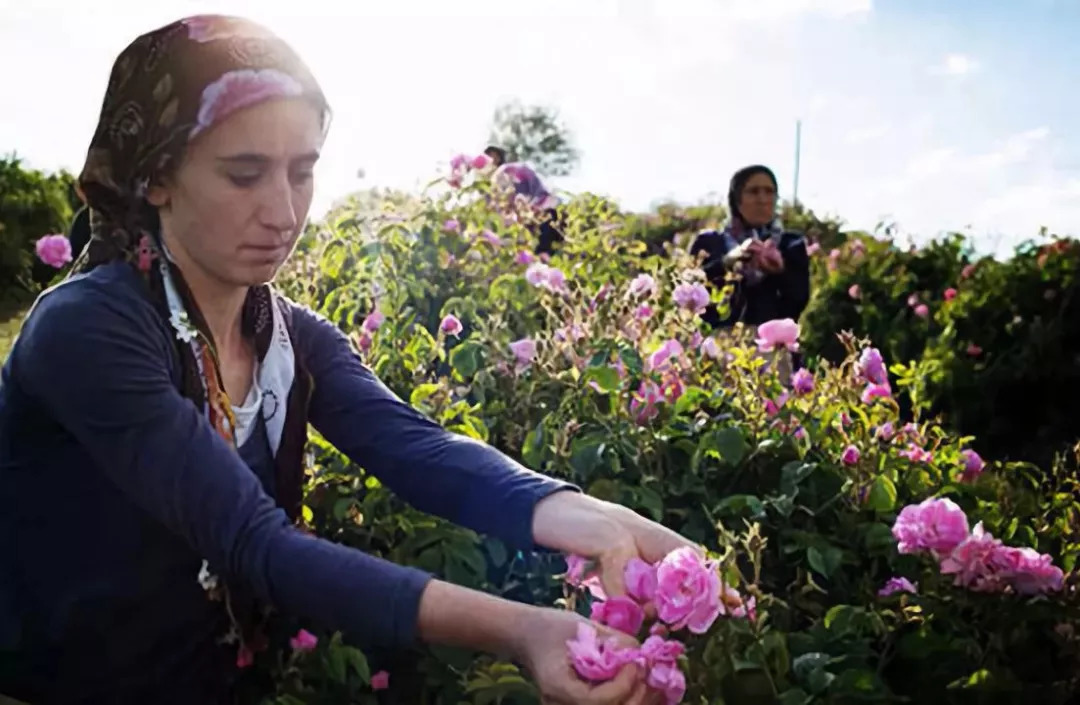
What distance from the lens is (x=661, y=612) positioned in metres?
1.39

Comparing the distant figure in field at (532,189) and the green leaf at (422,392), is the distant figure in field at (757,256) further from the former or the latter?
the green leaf at (422,392)

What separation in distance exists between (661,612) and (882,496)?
1122mm

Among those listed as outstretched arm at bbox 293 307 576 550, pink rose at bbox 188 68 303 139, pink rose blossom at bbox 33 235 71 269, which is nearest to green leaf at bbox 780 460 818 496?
outstretched arm at bbox 293 307 576 550

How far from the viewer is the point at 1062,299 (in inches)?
265

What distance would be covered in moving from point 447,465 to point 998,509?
51.0 inches

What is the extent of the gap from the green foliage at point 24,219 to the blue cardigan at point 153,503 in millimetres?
11453

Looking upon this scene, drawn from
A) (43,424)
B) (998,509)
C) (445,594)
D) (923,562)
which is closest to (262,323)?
(43,424)

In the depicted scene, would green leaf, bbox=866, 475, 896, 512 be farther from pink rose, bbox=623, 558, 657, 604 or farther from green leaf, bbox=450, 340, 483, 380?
pink rose, bbox=623, 558, 657, 604

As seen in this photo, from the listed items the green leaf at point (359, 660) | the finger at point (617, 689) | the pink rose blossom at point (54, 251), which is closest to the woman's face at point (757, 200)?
the pink rose blossom at point (54, 251)

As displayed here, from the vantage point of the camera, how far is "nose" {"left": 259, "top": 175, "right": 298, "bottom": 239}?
1.60 m

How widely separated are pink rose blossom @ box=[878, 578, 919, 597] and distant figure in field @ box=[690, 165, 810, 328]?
3.54 metres

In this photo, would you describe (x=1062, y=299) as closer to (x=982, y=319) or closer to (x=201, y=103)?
(x=982, y=319)

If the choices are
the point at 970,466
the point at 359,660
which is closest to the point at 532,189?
the point at 970,466

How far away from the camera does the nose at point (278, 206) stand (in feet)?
5.26
